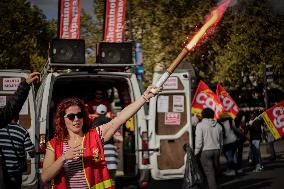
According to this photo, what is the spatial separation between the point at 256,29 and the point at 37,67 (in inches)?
702

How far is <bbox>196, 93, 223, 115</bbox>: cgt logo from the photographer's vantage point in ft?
42.9

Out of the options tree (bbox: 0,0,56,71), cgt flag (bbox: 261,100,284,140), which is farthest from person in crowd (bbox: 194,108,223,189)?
tree (bbox: 0,0,56,71)

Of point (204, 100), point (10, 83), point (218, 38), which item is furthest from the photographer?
point (218, 38)

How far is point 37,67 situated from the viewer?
41.8 metres

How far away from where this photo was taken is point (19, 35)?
41.9m

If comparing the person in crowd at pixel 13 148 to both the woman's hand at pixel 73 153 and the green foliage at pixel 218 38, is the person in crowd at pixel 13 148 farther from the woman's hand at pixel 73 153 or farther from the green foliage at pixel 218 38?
the green foliage at pixel 218 38

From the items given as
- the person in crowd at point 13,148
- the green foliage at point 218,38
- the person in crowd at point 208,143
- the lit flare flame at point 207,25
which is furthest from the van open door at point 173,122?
the green foliage at point 218,38

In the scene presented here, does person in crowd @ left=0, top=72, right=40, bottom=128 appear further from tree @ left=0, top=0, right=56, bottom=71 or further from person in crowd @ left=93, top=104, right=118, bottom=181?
tree @ left=0, top=0, right=56, bottom=71

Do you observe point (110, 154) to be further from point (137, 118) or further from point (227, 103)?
point (227, 103)

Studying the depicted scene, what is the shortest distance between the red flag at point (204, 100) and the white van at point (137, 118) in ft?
7.80

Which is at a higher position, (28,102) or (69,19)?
(69,19)

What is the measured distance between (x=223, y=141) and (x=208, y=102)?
1.97m

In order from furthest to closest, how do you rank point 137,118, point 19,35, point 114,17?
point 19,35 → point 114,17 → point 137,118

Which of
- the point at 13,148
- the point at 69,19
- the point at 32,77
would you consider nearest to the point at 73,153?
the point at 32,77
